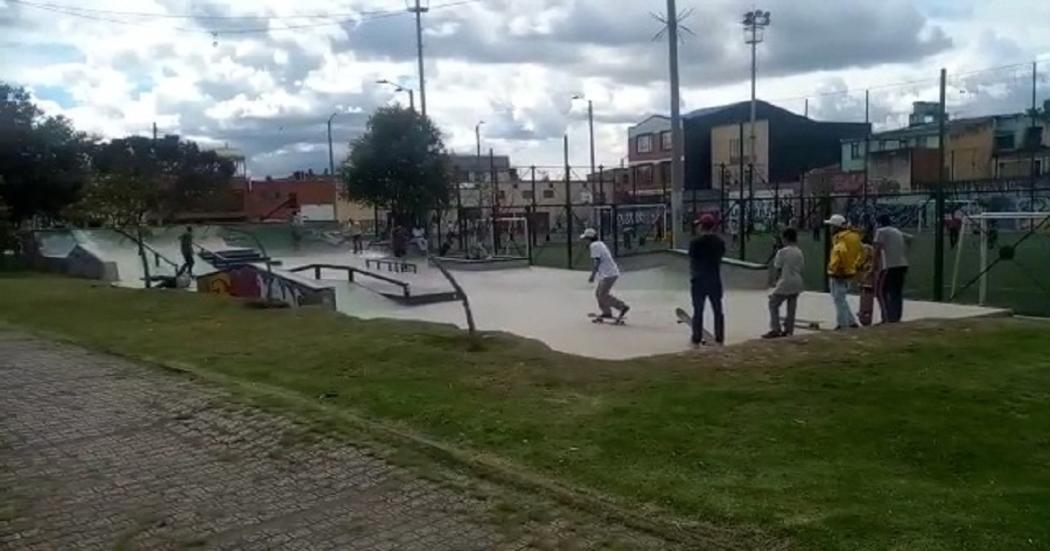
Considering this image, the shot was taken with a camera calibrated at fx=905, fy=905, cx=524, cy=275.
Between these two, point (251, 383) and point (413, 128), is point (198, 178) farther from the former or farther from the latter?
point (251, 383)

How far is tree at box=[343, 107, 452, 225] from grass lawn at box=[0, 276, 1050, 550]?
93.8 feet

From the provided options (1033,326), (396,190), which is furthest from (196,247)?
(1033,326)

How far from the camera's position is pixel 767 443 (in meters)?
5.70

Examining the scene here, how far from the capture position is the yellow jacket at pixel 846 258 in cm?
1087

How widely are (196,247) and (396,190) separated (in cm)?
908

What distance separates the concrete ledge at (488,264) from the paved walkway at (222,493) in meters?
18.9

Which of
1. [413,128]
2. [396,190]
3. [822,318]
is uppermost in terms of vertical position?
[413,128]

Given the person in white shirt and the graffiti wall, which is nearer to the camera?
the person in white shirt

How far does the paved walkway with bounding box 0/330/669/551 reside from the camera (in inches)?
178

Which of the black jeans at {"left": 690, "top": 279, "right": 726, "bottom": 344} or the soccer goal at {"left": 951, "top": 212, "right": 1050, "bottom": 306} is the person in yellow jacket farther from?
the soccer goal at {"left": 951, "top": 212, "right": 1050, "bottom": 306}

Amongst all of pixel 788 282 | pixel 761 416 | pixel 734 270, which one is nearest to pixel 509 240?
pixel 734 270

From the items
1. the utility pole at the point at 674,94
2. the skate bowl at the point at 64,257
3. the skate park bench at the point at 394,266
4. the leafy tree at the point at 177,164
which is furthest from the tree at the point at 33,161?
the utility pole at the point at 674,94

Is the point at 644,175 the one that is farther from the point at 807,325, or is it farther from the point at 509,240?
the point at 807,325

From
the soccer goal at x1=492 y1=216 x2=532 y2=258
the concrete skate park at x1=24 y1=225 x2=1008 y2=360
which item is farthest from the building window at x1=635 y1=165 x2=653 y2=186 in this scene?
the concrete skate park at x1=24 y1=225 x2=1008 y2=360
